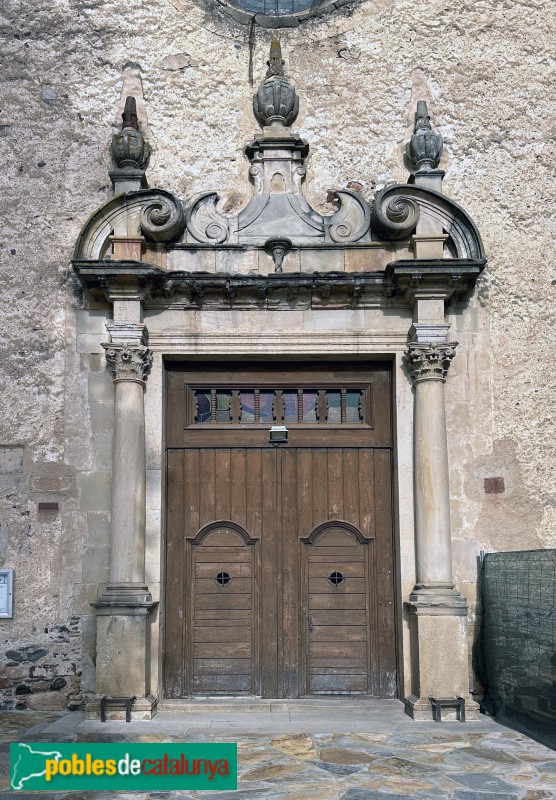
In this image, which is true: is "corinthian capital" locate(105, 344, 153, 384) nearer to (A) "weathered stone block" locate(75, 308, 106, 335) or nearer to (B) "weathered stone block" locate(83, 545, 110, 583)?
(A) "weathered stone block" locate(75, 308, 106, 335)

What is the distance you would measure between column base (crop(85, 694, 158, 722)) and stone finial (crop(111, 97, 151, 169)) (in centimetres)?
420

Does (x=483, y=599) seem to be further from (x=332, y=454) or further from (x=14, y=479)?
(x=14, y=479)

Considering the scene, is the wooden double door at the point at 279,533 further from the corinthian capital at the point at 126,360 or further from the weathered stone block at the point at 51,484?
the weathered stone block at the point at 51,484

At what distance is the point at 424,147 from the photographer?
294 inches

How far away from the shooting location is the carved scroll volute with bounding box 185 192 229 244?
24.4 ft

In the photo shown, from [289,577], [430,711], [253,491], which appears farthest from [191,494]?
[430,711]

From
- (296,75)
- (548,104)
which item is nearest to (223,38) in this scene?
(296,75)

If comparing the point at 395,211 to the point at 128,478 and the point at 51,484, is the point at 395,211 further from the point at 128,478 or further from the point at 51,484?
the point at 51,484

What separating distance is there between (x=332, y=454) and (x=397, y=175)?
2.46m

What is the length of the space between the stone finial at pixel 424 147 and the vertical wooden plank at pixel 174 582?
3.11 meters

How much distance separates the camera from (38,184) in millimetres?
7633

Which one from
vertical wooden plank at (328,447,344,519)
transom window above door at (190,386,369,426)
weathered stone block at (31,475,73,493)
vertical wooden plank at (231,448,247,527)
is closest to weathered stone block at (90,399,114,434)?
weathered stone block at (31,475,73,493)

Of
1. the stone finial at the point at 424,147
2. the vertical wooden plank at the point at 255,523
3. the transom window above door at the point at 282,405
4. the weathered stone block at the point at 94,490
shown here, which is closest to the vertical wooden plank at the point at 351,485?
the transom window above door at the point at 282,405

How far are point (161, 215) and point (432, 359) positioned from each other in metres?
2.44
